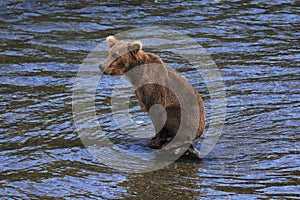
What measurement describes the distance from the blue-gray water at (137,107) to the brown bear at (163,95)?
418mm

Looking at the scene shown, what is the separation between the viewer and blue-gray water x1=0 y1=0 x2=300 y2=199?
6492mm

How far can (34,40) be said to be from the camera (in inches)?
468

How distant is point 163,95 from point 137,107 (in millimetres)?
1830

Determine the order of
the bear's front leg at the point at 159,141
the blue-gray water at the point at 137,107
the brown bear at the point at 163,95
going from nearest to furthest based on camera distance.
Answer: the blue-gray water at the point at 137,107 < the brown bear at the point at 163,95 < the bear's front leg at the point at 159,141

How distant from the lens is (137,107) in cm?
893

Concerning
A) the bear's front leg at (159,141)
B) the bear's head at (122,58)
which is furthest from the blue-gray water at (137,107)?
the bear's head at (122,58)

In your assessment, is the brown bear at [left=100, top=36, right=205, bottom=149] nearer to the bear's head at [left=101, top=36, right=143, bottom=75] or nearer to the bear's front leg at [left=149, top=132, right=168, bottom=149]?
the bear's head at [left=101, top=36, right=143, bottom=75]

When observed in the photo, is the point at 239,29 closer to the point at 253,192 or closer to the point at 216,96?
the point at 216,96

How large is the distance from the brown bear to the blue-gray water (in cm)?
42

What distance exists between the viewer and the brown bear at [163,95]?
7074mm

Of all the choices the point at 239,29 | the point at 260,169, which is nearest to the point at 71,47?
the point at 239,29

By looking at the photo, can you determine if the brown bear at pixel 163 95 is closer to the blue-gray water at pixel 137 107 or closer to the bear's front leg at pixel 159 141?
the bear's front leg at pixel 159 141

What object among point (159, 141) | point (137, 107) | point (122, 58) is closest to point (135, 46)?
point (122, 58)

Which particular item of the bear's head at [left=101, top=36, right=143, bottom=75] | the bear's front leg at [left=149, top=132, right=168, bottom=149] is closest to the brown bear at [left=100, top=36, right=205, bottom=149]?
the bear's head at [left=101, top=36, right=143, bottom=75]
